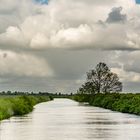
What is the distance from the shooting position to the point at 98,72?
524ft

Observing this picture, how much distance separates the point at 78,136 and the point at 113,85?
11830 cm

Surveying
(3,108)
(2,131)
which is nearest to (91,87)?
(3,108)

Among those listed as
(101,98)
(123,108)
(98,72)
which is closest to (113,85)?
(98,72)

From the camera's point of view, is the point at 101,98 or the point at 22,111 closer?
the point at 22,111

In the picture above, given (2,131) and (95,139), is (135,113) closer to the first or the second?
(2,131)

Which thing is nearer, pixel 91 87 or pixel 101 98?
pixel 101 98

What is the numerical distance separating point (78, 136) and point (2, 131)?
8.76 metres

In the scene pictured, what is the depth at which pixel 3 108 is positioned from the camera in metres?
70.8

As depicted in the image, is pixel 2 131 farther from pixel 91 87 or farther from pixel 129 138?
pixel 91 87

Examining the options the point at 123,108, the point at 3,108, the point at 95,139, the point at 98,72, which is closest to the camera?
the point at 95,139

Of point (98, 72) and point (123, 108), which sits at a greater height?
point (98, 72)

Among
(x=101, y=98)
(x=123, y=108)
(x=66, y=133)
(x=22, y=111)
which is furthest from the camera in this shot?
(x=101, y=98)

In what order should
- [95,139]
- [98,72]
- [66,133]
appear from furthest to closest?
[98,72] < [66,133] < [95,139]

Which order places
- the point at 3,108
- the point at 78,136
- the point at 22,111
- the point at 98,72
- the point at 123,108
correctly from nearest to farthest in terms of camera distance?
the point at 78,136
the point at 3,108
the point at 22,111
the point at 123,108
the point at 98,72
